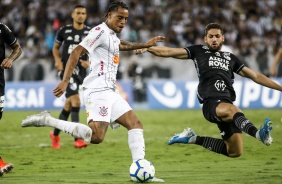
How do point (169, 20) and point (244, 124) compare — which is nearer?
point (244, 124)

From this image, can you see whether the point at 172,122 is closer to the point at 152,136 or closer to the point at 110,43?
the point at 152,136

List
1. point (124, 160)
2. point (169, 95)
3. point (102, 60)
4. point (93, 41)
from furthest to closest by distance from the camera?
point (169, 95) < point (124, 160) < point (102, 60) < point (93, 41)

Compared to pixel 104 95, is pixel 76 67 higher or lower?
higher

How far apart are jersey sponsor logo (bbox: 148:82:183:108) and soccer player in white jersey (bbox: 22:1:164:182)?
13.4 meters

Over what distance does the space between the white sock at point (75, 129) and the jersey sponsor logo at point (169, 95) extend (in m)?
13.5

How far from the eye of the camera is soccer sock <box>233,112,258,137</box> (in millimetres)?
8648

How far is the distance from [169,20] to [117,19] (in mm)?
19589

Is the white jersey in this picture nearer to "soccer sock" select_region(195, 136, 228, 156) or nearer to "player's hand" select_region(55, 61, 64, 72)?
"soccer sock" select_region(195, 136, 228, 156)

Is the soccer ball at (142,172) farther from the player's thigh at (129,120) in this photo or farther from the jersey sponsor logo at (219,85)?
the jersey sponsor logo at (219,85)

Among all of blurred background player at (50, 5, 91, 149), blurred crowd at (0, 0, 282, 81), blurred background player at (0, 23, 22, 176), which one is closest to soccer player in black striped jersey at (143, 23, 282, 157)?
blurred background player at (0, 23, 22, 176)

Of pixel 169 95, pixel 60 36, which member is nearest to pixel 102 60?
pixel 60 36

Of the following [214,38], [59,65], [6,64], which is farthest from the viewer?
[59,65]

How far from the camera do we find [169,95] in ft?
74.3

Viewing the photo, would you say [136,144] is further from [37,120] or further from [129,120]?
[37,120]
